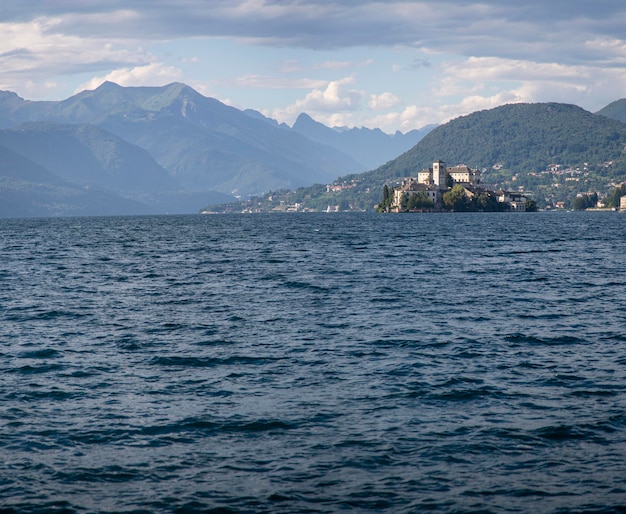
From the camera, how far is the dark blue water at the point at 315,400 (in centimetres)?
1992

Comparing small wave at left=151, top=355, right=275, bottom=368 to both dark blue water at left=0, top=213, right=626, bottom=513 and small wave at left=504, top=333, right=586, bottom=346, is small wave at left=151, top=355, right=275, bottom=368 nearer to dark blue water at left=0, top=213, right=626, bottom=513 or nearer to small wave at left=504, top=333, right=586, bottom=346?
dark blue water at left=0, top=213, right=626, bottom=513

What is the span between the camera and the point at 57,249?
122938mm

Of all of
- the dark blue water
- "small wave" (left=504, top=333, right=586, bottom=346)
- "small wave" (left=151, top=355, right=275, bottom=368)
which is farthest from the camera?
"small wave" (left=504, top=333, right=586, bottom=346)

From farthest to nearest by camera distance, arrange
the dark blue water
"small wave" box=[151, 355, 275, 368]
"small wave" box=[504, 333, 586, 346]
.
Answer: "small wave" box=[504, 333, 586, 346] → "small wave" box=[151, 355, 275, 368] → the dark blue water

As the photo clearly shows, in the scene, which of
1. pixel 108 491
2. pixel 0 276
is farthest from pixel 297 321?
pixel 0 276

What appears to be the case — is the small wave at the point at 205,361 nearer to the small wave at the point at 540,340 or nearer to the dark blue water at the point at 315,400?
the dark blue water at the point at 315,400

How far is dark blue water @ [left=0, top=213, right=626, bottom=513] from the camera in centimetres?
1992

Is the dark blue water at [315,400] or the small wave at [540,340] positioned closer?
the dark blue water at [315,400]

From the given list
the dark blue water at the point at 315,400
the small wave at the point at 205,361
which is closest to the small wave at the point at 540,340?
the dark blue water at the point at 315,400

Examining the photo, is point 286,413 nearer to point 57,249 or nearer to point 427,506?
point 427,506

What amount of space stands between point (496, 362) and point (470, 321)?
36.0ft

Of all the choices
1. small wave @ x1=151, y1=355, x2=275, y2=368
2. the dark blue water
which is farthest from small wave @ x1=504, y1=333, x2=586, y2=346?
small wave @ x1=151, y1=355, x2=275, y2=368

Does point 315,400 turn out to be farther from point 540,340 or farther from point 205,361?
point 540,340

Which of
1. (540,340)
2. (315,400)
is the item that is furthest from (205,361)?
(540,340)
